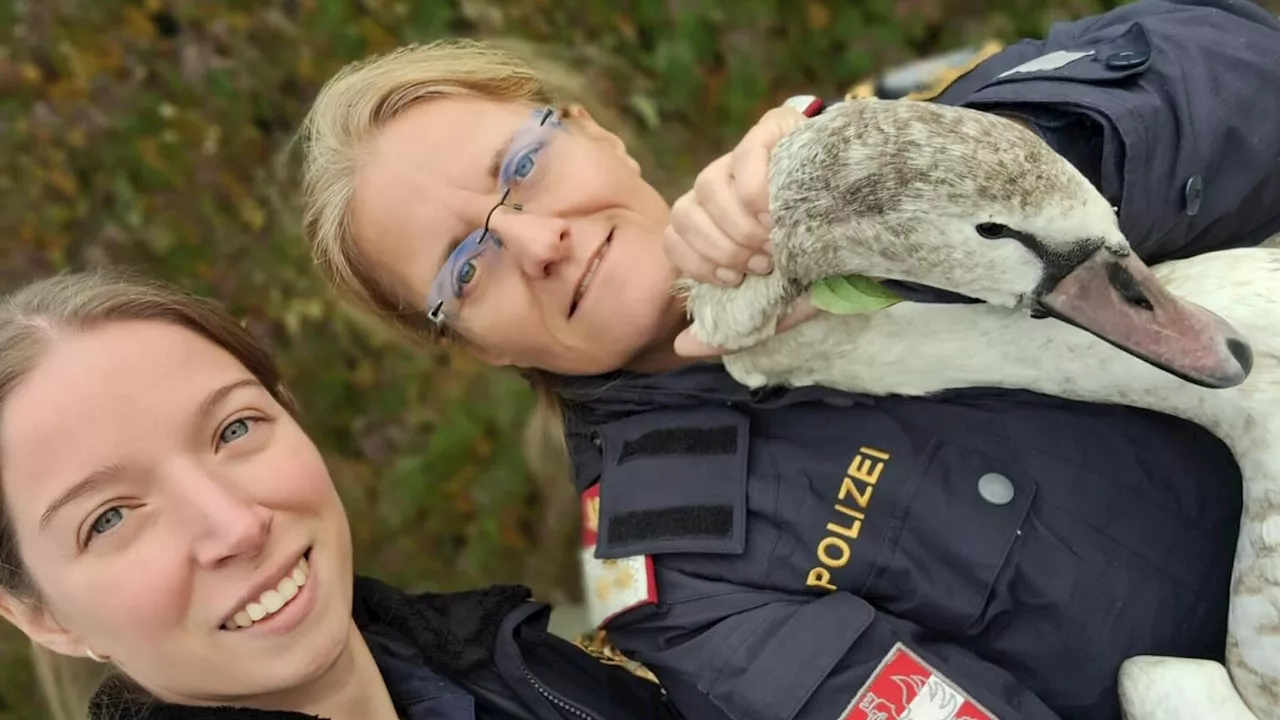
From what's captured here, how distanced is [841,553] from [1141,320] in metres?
0.44

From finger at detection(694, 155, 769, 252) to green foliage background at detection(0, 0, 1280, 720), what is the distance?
3.80 feet

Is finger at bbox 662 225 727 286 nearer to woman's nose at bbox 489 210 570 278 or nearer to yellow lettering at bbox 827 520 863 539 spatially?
woman's nose at bbox 489 210 570 278

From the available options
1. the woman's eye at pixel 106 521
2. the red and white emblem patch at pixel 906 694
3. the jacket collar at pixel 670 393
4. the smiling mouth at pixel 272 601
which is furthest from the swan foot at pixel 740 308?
the woman's eye at pixel 106 521

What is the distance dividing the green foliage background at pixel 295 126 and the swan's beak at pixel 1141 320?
53.3 inches

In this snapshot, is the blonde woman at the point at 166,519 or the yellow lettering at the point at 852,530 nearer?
the blonde woman at the point at 166,519

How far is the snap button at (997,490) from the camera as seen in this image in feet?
3.38

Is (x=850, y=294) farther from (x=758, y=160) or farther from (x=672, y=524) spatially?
(x=672, y=524)

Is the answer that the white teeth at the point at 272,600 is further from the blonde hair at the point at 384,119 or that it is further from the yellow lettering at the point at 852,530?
the yellow lettering at the point at 852,530

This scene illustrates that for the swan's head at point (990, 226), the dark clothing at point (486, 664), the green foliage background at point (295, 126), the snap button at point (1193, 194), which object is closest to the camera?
the swan's head at point (990, 226)

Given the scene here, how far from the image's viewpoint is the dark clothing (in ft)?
3.85

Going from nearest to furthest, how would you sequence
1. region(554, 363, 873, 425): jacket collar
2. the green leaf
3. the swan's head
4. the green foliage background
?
the swan's head → the green leaf → region(554, 363, 873, 425): jacket collar → the green foliage background

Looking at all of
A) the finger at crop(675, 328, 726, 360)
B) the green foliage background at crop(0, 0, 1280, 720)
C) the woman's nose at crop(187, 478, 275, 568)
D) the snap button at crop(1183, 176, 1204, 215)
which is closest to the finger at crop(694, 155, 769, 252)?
the finger at crop(675, 328, 726, 360)

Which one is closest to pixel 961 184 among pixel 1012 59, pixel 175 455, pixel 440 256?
pixel 1012 59

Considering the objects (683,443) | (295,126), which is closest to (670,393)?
(683,443)
